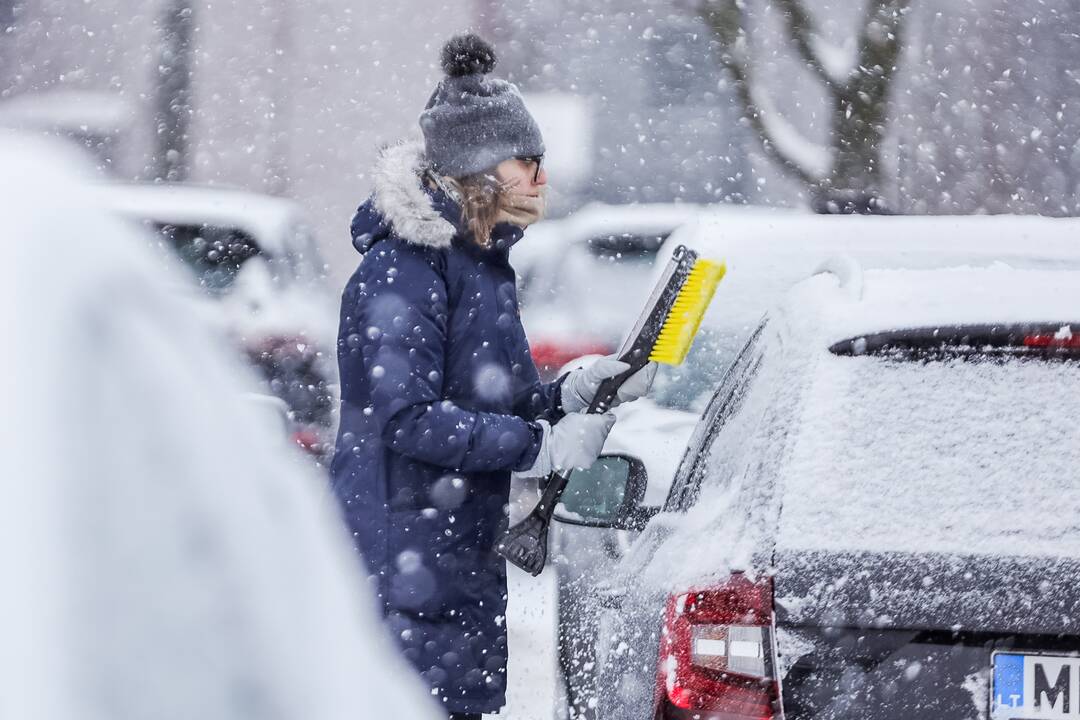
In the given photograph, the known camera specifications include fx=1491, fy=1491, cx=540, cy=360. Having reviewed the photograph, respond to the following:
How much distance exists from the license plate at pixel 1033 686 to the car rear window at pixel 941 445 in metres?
0.15

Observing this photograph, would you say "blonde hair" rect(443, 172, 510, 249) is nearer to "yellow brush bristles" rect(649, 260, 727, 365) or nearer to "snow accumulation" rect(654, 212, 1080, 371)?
"yellow brush bristles" rect(649, 260, 727, 365)

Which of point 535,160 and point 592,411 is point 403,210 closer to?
point 535,160

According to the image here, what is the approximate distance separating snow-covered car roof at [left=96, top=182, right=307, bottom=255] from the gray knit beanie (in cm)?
428

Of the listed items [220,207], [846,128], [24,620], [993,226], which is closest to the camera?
[24,620]

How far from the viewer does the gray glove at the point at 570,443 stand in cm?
313

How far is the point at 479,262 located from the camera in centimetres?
301

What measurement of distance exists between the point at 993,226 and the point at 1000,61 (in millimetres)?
14832

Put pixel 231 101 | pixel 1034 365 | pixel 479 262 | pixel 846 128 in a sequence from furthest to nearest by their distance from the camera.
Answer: pixel 231 101 < pixel 846 128 < pixel 479 262 < pixel 1034 365

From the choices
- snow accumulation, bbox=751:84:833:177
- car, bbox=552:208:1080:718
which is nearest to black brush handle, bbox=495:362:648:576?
car, bbox=552:208:1080:718

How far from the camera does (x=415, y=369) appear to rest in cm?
286

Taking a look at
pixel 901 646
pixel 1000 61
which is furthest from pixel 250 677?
pixel 1000 61

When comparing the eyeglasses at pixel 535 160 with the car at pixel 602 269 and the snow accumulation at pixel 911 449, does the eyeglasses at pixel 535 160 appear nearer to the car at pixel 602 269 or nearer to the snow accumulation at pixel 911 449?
the snow accumulation at pixel 911 449

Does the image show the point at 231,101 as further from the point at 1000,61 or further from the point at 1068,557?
the point at 1068,557

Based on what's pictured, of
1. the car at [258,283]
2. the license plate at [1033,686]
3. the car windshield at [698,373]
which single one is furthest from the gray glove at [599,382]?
the car at [258,283]
